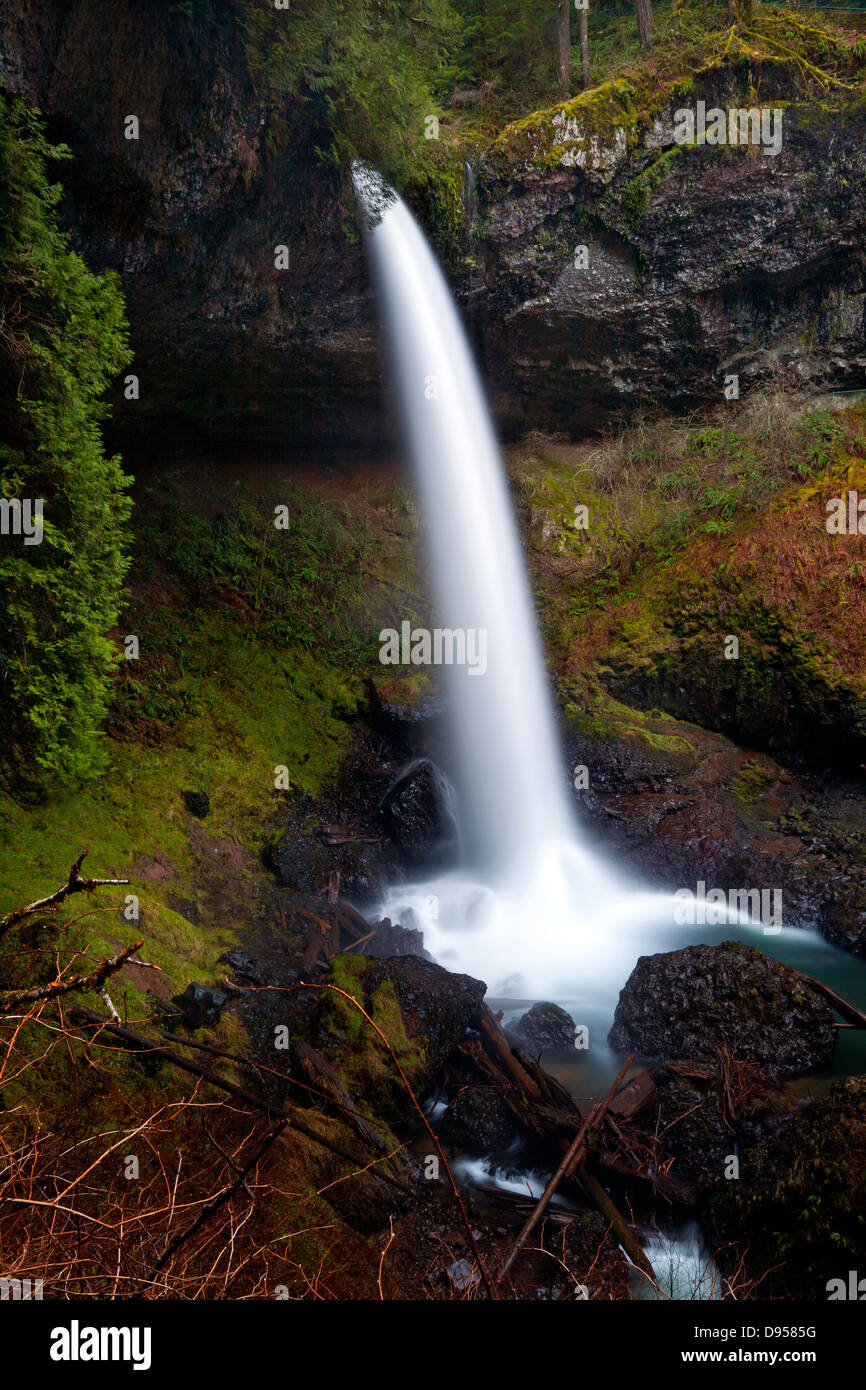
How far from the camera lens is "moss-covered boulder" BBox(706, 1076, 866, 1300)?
3.55 meters

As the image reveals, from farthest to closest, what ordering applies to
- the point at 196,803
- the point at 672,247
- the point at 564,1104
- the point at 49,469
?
the point at 672,247, the point at 196,803, the point at 49,469, the point at 564,1104

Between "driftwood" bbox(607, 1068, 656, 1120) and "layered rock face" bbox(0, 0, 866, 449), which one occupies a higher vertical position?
"layered rock face" bbox(0, 0, 866, 449)

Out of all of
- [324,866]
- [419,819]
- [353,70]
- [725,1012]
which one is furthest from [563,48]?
[725,1012]

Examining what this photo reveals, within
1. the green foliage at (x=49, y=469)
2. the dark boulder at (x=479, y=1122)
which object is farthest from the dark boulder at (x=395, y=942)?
the green foliage at (x=49, y=469)

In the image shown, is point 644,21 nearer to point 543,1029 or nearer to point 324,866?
point 324,866

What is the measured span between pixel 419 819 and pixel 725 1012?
4.02 meters

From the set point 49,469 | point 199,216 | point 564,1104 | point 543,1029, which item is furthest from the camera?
point 199,216

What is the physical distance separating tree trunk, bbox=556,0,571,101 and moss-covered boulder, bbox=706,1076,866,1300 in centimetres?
1471

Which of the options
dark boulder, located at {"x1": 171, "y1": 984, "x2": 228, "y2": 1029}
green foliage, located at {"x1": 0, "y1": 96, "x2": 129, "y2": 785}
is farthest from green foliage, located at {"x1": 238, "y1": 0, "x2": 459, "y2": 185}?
dark boulder, located at {"x1": 171, "y1": 984, "x2": 228, "y2": 1029}

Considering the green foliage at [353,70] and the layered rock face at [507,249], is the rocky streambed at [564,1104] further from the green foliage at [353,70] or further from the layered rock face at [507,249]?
the green foliage at [353,70]

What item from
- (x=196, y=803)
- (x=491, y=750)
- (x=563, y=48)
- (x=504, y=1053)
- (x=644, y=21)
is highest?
(x=644, y=21)

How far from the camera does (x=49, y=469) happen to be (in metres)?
6.47

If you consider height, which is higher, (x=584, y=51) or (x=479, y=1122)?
(x=584, y=51)

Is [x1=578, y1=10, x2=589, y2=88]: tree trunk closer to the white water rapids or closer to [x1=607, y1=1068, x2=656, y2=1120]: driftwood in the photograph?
the white water rapids
